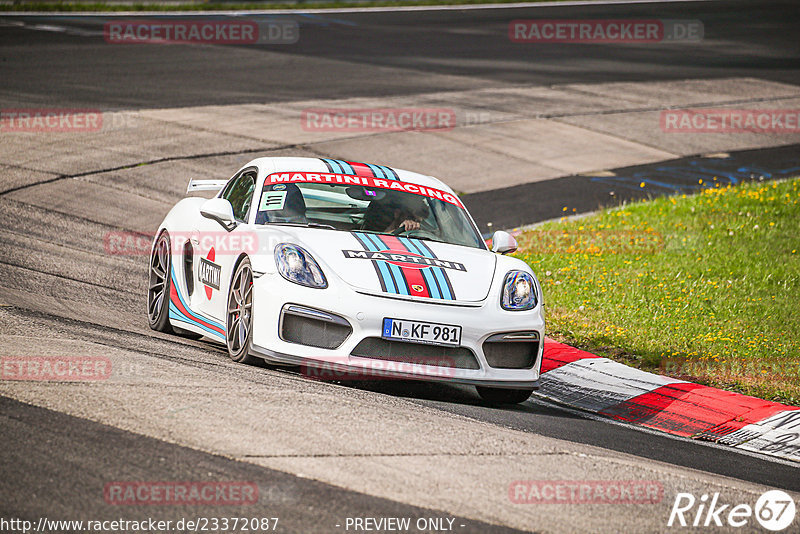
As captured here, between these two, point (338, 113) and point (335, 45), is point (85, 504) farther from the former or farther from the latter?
point (335, 45)

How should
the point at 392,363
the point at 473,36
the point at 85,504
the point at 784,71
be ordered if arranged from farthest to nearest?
the point at 473,36, the point at 784,71, the point at 392,363, the point at 85,504

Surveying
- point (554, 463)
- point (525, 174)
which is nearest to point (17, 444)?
point (554, 463)

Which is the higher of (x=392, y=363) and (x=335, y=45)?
(x=335, y=45)

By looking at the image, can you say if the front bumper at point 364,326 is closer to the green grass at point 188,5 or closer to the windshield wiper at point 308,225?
the windshield wiper at point 308,225

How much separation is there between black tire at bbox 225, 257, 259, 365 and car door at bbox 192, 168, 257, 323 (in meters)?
0.14

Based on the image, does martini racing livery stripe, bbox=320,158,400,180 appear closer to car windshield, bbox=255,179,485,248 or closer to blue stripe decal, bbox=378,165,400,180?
blue stripe decal, bbox=378,165,400,180

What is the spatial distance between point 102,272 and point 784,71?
20807 millimetres

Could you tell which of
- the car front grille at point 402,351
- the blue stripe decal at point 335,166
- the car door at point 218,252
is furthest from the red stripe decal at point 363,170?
the car front grille at point 402,351

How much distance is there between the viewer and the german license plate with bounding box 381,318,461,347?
21.0 feet

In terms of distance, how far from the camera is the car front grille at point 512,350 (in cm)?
672

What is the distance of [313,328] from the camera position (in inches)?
256

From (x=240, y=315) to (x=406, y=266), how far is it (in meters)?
1.15

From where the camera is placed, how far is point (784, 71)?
26.1 m

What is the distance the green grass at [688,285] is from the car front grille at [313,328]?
296 cm
